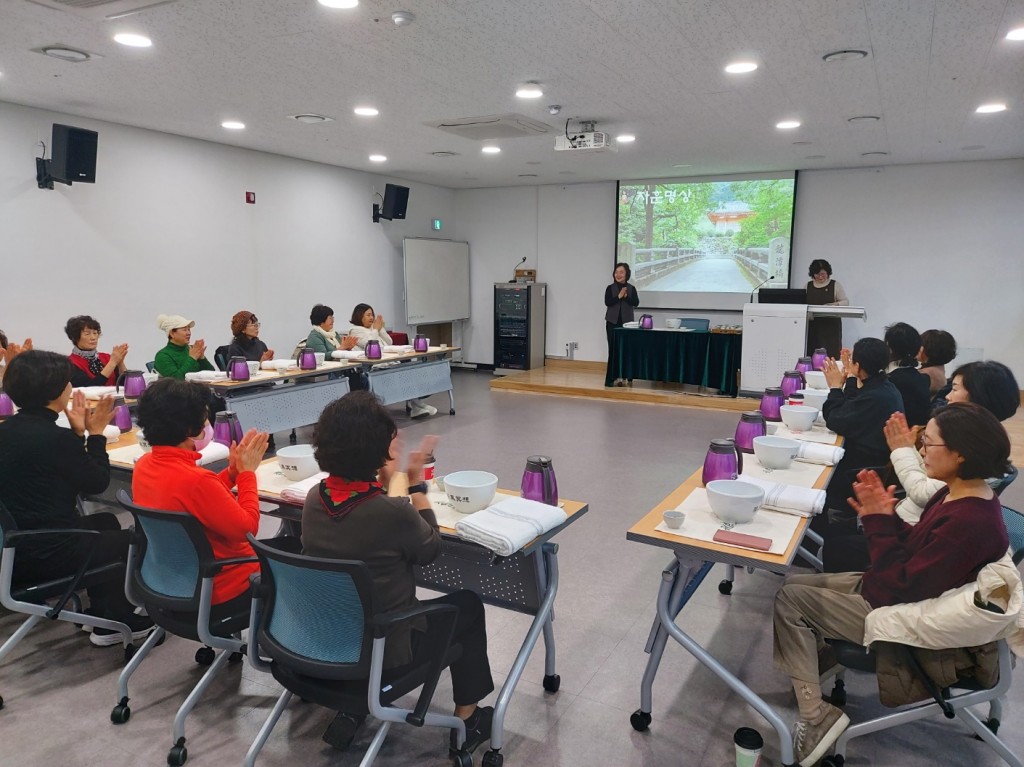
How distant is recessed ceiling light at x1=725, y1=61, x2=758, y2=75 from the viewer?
4.18 m

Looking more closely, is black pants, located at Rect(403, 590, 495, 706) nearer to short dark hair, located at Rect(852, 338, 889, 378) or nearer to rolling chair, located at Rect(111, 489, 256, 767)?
rolling chair, located at Rect(111, 489, 256, 767)

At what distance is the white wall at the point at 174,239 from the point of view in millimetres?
5523

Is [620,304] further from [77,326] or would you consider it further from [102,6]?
[102,6]

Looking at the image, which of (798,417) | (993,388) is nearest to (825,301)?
(798,417)

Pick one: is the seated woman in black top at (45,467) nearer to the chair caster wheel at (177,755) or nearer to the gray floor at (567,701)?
the gray floor at (567,701)

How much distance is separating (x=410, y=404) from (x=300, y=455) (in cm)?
501

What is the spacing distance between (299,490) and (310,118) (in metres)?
4.38

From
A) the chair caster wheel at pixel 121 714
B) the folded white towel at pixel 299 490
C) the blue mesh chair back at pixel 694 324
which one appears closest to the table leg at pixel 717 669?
the folded white towel at pixel 299 490

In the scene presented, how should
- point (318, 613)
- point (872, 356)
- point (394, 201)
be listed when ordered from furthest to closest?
point (394, 201), point (872, 356), point (318, 613)

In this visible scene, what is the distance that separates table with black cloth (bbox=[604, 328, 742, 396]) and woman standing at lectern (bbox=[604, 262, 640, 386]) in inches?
4.3

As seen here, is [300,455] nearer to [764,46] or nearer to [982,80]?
[764,46]

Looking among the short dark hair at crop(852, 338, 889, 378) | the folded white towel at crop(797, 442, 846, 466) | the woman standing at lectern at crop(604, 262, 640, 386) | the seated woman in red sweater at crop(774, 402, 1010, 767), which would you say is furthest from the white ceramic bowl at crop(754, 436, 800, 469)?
the woman standing at lectern at crop(604, 262, 640, 386)

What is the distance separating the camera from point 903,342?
3402mm

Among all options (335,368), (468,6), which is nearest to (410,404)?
(335,368)
